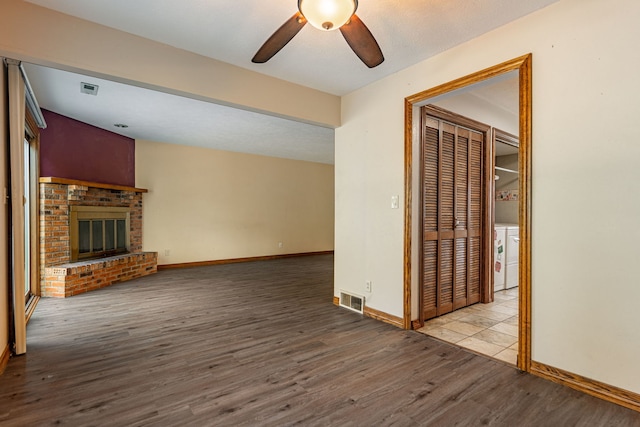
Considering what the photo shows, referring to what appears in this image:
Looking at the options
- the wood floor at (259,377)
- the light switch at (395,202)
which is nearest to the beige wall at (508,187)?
the light switch at (395,202)

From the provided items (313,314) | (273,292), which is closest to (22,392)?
(313,314)

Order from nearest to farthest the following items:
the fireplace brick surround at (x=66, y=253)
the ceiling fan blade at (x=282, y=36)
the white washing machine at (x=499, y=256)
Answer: the ceiling fan blade at (x=282, y=36), the fireplace brick surround at (x=66, y=253), the white washing machine at (x=499, y=256)

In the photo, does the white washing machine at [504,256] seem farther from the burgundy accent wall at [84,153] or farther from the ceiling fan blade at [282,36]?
the burgundy accent wall at [84,153]

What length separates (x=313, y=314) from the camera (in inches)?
137

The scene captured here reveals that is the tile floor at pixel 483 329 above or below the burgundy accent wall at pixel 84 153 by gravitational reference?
below

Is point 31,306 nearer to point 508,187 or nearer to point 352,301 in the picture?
point 352,301

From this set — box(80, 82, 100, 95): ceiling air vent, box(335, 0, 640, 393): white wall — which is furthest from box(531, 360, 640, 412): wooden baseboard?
box(80, 82, 100, 95): ceiling air vent

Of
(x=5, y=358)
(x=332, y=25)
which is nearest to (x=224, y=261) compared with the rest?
(x=5, y=358)

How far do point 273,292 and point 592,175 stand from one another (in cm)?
363

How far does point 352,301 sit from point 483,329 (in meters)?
1.31

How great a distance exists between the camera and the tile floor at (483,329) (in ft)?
8.61

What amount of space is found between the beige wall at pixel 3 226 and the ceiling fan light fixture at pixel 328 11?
229cm

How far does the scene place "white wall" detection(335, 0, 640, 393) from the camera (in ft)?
6.05

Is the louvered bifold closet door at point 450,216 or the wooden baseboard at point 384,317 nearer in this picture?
the wooden baseboard at point 384,317
